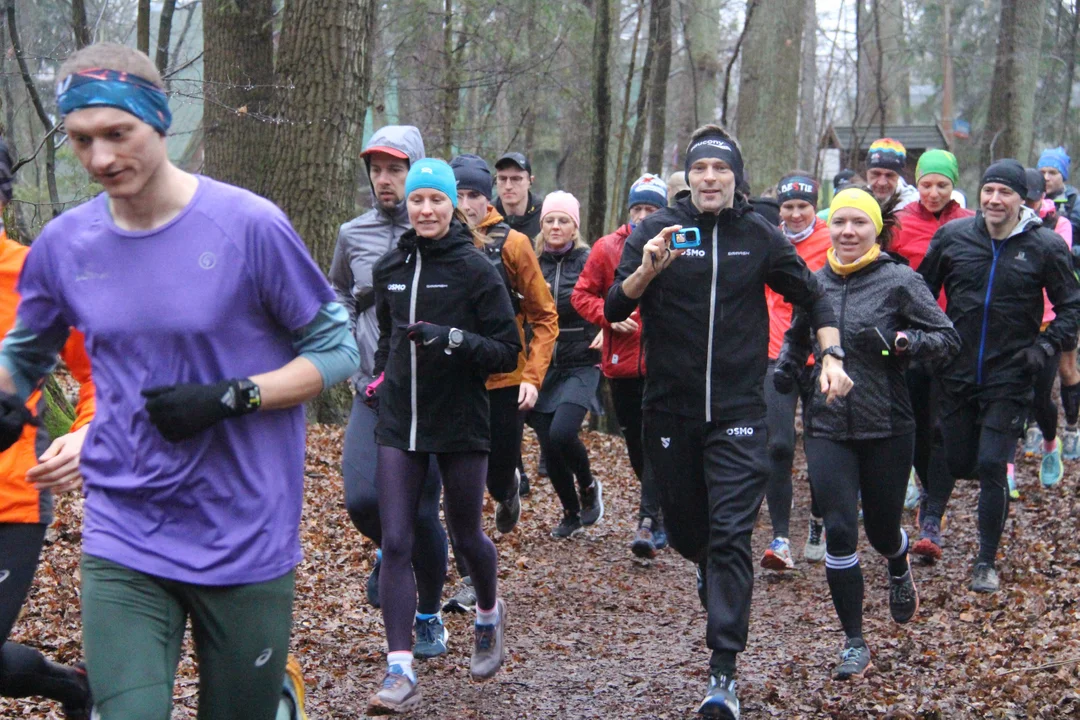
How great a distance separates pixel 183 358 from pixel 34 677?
76.0 inches

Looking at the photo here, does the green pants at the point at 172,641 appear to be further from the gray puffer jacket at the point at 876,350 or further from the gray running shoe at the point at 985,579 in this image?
the gray running shoe at the point at 985,579

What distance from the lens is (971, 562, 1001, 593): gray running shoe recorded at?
8141 mm

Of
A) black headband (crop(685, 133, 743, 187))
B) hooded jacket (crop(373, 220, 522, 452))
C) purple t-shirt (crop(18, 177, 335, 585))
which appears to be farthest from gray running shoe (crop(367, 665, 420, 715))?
black headband (crop(685, 133, 743, 187))

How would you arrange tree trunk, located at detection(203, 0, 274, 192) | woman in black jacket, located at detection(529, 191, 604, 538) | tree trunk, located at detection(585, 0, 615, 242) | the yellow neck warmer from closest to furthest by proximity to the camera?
the yellow neck warmer < woman in black jacket, located at detection(529, 191, 604, 538) < tree trunk, located at detection(203, 0, 274, 192) < tree trunk, located at detection(585, 0, 615, 242)

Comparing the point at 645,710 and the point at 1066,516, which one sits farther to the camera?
the point at 1066,516

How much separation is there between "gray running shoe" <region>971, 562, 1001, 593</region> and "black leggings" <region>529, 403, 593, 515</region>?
2.92 m

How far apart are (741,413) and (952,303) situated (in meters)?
3.42

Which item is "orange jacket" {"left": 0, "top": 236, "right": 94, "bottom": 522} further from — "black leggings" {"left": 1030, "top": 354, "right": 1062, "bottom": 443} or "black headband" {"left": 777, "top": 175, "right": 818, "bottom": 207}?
"black leggings" {"left": 1030, "top": 354, "right": 1062, "bottom": 443}

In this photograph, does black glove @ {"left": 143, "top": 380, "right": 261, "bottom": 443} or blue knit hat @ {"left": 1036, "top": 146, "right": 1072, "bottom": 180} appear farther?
blue knit hat @ {"left": 1036, "top": 146, "right": 1072, "bottom": 180}

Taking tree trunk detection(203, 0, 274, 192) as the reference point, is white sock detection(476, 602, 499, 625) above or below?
below

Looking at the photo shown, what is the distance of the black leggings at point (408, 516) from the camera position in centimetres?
566

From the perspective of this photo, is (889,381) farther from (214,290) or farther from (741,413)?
(214,290)

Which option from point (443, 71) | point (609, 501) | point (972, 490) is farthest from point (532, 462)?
point (443, 71)

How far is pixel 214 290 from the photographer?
333 cm
